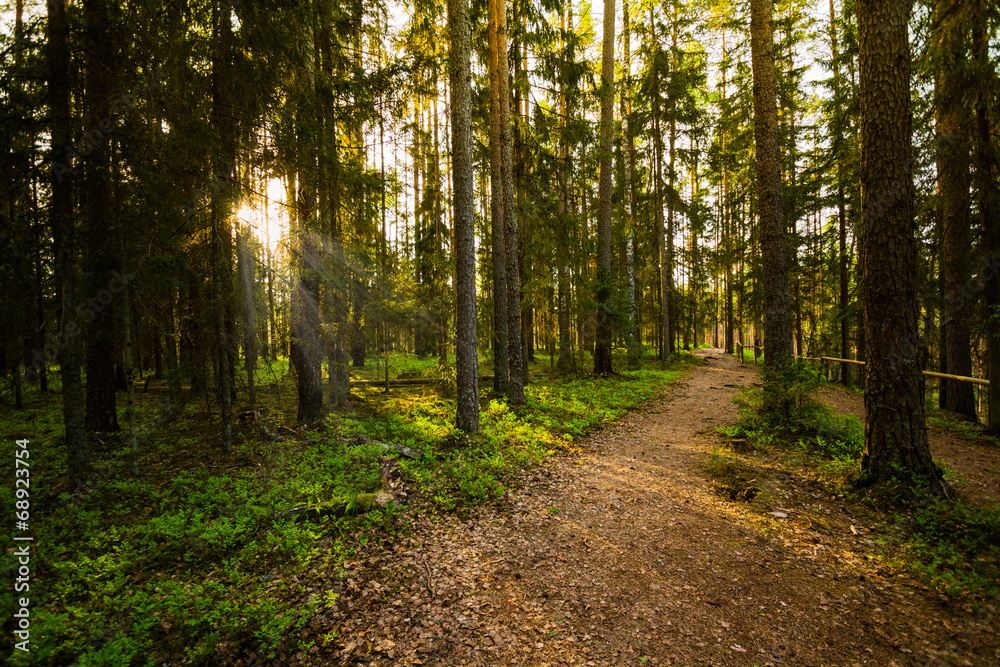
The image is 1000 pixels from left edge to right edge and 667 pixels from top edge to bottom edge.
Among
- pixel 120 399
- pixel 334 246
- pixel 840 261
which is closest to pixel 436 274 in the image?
pixel 334 246

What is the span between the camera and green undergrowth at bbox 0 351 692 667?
3.29 metres

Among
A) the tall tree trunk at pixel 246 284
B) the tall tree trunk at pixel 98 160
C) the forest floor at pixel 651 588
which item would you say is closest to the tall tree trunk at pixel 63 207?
the tall tree trunk at pixel 98 160

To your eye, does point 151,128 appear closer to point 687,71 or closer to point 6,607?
point 6,607

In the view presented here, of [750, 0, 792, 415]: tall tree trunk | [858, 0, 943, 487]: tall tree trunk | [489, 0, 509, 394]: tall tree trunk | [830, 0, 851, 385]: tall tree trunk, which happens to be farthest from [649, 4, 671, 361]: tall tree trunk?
[858, 0, 943, 487]: tall tree trunk

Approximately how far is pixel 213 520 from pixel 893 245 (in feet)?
31.3

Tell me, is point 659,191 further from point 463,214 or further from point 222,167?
point 222,167

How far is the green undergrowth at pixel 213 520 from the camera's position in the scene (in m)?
Answer: 3.29

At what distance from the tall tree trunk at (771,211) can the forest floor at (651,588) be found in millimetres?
3216

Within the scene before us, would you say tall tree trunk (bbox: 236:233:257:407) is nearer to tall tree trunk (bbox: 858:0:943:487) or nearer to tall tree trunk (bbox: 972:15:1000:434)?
tall tree trunk (bbox: 858:0:943:487)

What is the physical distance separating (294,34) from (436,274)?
7251 millimetres

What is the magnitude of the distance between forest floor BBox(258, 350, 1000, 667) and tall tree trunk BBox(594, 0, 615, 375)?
31.0ft
